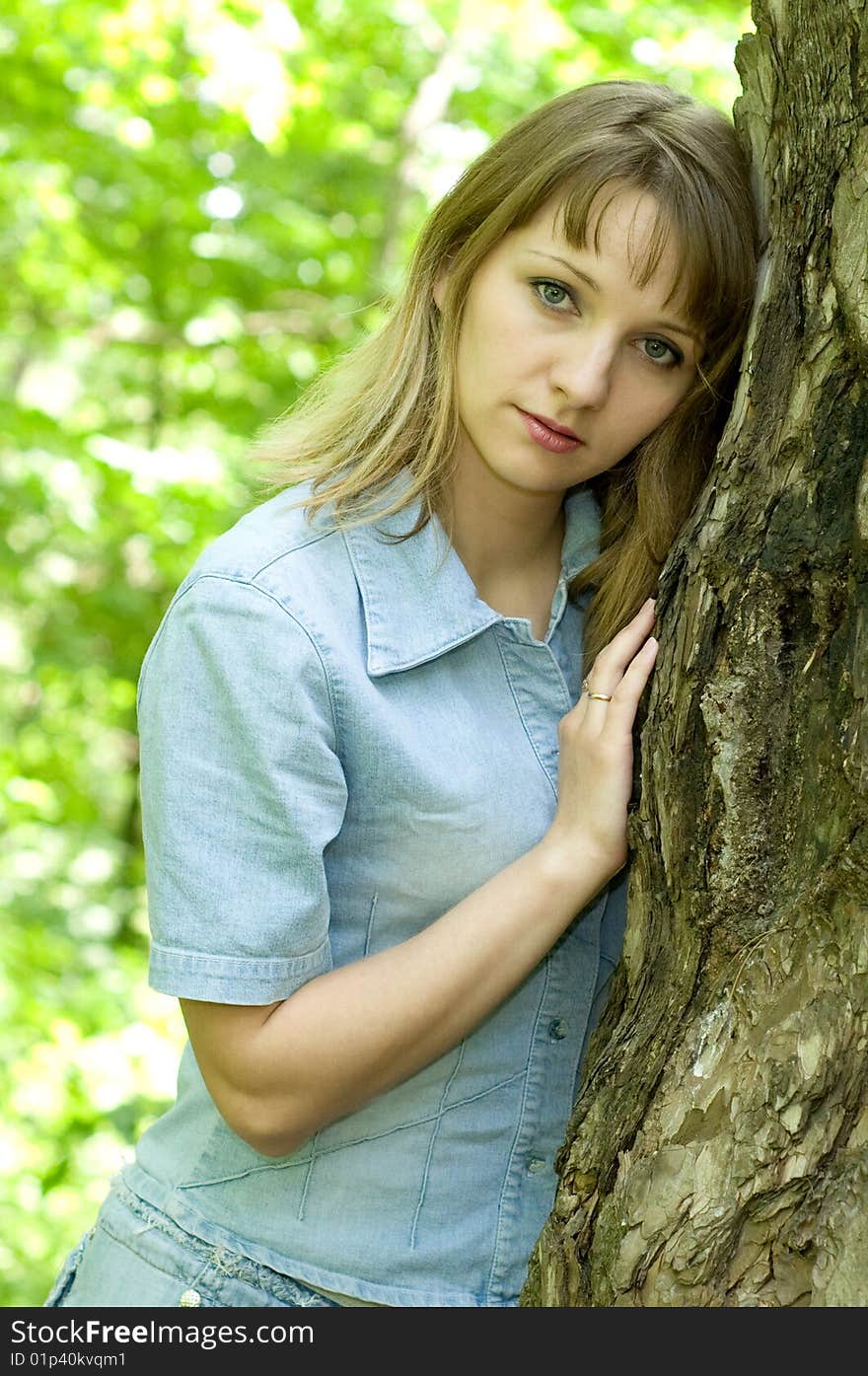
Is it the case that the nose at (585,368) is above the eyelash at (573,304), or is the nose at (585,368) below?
below

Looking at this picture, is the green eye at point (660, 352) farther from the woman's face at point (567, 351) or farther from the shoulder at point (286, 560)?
the shoulder at point (286, 560)

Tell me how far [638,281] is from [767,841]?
71 centimetres

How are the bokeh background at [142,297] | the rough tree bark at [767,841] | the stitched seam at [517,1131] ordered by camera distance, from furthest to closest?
the bokeh background at [142,297], the stitched seam at [517,1131], the rough tree bark at [767,841]

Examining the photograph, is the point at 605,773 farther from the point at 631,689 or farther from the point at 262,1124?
the point at 262,1124

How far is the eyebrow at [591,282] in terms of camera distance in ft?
5.46

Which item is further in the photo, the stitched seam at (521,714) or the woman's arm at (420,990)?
the stitched seam at (521,714)

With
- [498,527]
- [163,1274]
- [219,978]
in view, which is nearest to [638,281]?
[498,527]

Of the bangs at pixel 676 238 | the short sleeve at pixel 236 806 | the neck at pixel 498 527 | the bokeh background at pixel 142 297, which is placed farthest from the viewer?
the bokeh background at pixel 142 297

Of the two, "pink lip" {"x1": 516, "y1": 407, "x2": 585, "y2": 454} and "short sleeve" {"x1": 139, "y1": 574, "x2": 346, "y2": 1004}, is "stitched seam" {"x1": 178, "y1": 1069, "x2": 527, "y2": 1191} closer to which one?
"short sleeve" {"x1": 139, "y1": 574, "x2": 346, "y2": 1004}

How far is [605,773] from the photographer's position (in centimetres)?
161

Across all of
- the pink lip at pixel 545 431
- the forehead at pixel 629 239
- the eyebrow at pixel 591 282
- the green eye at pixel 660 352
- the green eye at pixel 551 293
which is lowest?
the pink lip at pixel 545 431

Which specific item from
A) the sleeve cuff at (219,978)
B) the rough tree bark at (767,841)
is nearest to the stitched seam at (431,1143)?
the rough tree bark at (767,841)

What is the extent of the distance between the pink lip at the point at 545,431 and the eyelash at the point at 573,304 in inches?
5.4
